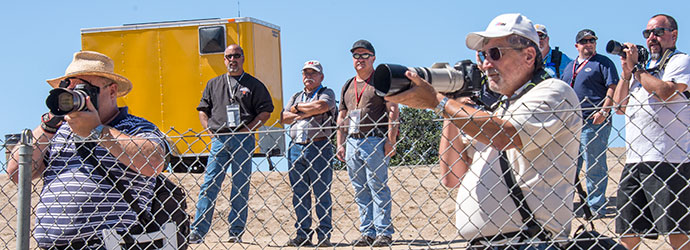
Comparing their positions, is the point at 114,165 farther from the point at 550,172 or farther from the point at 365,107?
the point at 365,107

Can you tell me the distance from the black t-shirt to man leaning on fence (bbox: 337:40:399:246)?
2.51ft

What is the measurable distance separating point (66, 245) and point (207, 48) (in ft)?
22.0

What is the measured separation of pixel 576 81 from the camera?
6.88 meters

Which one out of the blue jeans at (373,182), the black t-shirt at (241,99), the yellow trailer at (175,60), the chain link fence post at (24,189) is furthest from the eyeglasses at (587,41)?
the chain link fence post at (24,189)

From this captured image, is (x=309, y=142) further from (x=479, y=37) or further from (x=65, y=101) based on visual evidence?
(x=479, y=37)

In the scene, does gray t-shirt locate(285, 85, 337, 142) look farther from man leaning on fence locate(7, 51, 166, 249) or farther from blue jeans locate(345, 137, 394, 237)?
man leaning on fence locate(7, 51, 166, 249)

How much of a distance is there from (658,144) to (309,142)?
10.5 ft

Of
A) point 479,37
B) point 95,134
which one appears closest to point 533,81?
point 479,37

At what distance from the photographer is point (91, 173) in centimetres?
356

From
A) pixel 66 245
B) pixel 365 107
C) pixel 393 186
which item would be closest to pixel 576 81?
pixel 365 107

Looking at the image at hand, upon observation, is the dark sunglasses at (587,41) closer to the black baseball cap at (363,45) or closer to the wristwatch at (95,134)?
the black baseball cap at (363,45)

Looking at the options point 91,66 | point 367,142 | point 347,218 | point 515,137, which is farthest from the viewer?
point 347,218

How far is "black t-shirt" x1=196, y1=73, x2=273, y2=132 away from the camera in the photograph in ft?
22.3

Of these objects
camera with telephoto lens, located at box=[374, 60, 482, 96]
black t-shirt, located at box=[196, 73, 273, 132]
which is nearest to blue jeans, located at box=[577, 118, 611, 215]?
black t-shirt, located at box=[196, 73, 273, 132]
